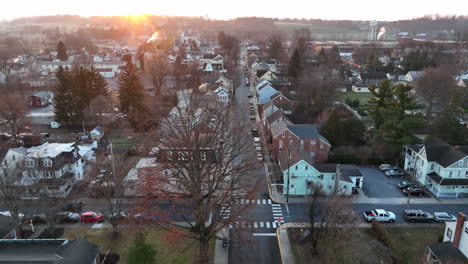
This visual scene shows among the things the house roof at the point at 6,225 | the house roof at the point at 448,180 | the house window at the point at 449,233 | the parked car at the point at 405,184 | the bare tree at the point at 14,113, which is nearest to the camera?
the house roof at the point at 6,225

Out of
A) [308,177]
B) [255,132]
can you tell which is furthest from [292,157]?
[255,132]

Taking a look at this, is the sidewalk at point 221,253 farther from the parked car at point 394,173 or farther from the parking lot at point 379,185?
the parked car at point 394,173

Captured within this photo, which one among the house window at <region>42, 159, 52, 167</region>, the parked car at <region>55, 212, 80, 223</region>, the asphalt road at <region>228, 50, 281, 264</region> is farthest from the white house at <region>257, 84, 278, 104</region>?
the parked car at <region>55, 212, 80, 223</region>

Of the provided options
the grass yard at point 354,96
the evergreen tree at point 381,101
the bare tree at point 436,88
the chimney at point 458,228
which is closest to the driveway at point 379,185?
the evergreen tree at point 381,101

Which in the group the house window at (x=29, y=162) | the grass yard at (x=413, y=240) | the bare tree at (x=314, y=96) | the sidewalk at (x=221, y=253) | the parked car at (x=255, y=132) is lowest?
the sidewalk at (x=221, y=253)

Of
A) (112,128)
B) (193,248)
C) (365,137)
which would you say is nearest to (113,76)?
(112,128)

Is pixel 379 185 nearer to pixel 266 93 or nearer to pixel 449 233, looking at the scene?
pixel 449 233

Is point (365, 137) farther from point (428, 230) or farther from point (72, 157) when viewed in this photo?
point (72, 157)
